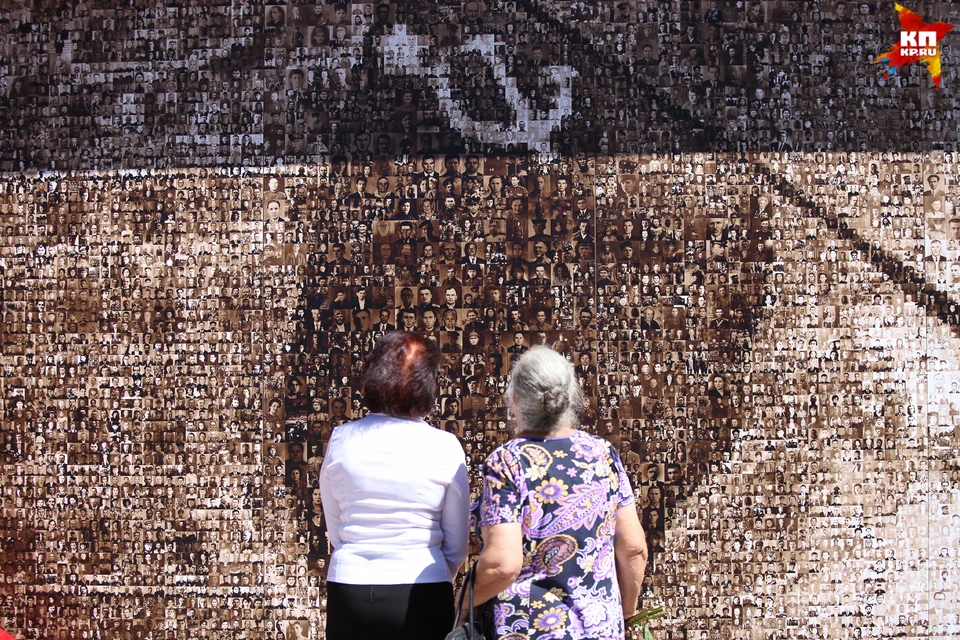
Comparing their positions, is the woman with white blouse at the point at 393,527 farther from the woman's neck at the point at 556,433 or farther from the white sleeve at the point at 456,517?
the woman's neck at the point at 556,433

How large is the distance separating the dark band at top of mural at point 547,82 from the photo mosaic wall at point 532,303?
0.01m

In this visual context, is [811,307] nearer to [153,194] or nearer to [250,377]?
[250,377]

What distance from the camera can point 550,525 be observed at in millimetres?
1594

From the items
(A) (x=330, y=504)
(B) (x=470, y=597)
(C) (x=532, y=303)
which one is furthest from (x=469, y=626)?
(C) (x=532, y=303)

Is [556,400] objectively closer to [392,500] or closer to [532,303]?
[392,500]

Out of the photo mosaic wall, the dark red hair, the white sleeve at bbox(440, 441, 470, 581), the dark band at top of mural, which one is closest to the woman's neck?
the white sleeve at bbox(440, 441, 470, 581)

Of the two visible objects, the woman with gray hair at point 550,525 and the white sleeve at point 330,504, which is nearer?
the woman with gray hair at point 550,525

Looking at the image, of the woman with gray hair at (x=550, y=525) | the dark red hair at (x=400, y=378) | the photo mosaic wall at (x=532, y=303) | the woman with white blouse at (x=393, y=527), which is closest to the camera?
the woman with gray hair at (x=550, y=525)

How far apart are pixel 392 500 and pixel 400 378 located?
13.2 inches

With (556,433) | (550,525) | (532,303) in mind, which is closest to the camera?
(550,525)

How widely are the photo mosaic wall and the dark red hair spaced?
3.29ft

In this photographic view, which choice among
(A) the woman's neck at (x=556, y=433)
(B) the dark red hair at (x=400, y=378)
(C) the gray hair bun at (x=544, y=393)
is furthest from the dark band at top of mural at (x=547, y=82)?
(A) the woman's neck at (x=556, y=433)

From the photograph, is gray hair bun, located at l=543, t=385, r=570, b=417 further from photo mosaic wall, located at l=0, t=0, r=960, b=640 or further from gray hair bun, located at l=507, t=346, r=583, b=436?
photo mosaic wall, located at l=0, t=0, r=960, b=640

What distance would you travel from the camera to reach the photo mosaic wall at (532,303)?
2832 mm
